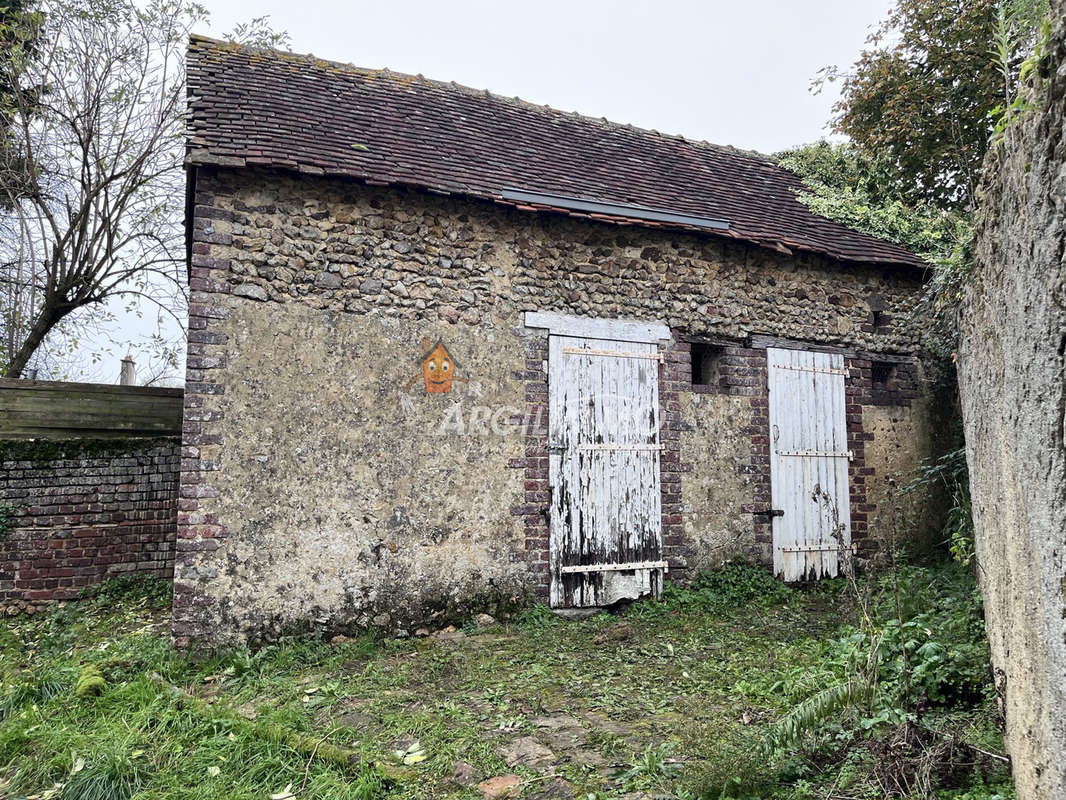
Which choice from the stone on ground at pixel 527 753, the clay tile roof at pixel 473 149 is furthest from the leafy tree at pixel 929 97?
the stone on ground at pixel 527 753

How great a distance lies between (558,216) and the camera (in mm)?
6707

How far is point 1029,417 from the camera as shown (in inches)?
74.8

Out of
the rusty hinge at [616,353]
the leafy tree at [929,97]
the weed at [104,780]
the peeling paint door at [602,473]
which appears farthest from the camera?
the leafy tree at [929,97]

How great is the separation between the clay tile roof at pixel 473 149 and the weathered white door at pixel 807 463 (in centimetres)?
133

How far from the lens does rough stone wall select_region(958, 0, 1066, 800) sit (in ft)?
5.54

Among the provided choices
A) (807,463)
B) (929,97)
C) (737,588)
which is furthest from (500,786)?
(929,97)

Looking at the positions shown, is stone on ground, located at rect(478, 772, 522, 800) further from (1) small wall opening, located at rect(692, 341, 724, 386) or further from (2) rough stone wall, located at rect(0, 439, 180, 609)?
(2) rough stone wall, located at rect(0, 439, 180, 609)

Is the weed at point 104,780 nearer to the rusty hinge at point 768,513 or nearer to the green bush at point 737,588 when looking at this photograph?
the green bush at point 737,588

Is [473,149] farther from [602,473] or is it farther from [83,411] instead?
[83,411]

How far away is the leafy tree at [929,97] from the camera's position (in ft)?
34.7

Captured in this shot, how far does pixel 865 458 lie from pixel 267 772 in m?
6.63

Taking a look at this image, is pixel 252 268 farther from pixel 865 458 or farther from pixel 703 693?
pixel 865 458

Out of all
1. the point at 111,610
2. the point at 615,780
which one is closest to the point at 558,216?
the point at 615,780

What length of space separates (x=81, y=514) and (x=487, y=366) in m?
4.16
